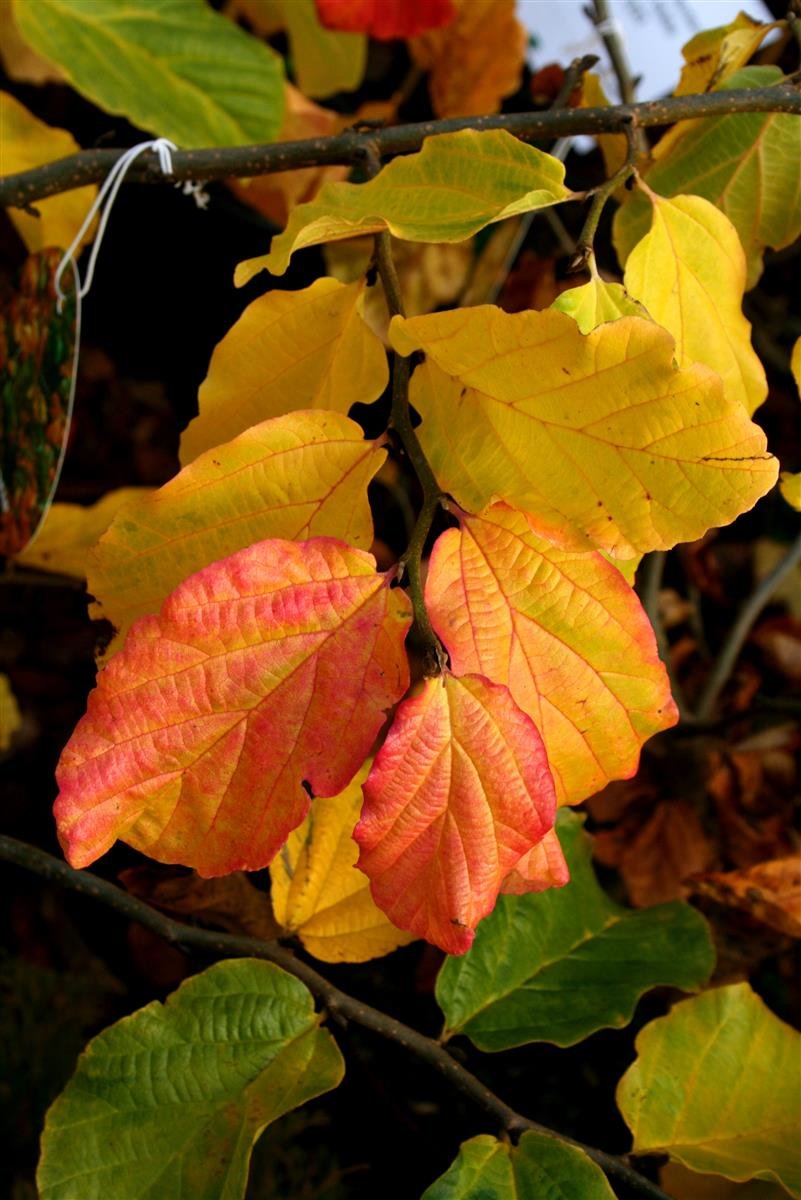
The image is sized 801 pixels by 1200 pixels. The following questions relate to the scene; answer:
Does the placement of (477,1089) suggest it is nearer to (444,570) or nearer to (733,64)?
(444,570)

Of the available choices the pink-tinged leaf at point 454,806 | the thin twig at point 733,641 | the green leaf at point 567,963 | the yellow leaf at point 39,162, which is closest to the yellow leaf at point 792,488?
the pink-tinged leaf at point 454,806

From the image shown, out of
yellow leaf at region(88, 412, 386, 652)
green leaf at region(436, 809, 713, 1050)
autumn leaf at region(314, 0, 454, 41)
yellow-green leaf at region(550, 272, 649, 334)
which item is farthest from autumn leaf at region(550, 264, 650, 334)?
autumn leaf at region(314, 0, 454, 41)

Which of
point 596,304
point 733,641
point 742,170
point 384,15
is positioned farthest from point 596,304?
point 733,641

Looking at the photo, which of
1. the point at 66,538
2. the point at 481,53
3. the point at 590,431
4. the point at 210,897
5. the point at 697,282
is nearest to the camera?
the point at 590,431

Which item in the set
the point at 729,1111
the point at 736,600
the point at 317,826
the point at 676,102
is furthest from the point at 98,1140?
the point at 736,600

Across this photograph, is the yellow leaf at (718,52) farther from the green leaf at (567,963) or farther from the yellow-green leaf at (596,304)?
the green leaf at (567,963)

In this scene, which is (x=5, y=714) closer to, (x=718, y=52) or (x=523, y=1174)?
(x=523, y=1174)
